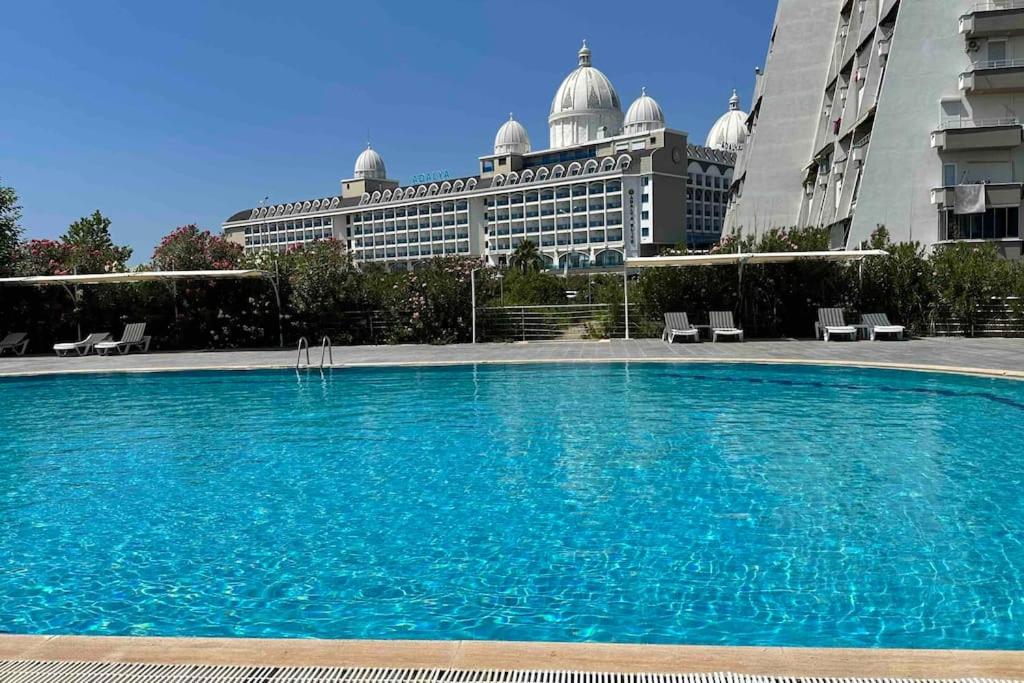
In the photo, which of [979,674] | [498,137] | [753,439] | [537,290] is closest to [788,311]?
[537,290]

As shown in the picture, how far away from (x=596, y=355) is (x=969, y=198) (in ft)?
62.9

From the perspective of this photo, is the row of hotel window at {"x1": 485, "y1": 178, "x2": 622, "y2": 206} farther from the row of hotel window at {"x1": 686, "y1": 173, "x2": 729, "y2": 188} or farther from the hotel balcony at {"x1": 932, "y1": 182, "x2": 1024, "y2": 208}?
the hotel balcony at {"x1": 932, "y1": 182, "x2": 1024, "y2": 208}

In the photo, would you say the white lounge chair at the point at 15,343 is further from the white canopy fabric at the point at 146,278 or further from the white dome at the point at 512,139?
the white dome at the point at 512,139

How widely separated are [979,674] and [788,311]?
17.7m

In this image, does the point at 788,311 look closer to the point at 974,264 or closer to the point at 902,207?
the point at 974,264

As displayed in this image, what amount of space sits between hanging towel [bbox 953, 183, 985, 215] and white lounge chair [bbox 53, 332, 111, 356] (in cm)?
2753

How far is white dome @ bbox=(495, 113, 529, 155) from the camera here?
113 m

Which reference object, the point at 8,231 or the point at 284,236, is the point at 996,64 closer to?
the point at 8,231

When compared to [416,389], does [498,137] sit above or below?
above

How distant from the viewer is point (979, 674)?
262cm

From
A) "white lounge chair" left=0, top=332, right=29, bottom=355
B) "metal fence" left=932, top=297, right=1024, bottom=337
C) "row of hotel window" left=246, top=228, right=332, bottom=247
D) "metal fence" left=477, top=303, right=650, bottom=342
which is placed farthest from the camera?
"row of hotel window" left=246, top=228, right=332, bottom=247

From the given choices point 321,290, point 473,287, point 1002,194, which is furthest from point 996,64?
point 321,290

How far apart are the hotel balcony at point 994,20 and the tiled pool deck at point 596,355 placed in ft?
51.6

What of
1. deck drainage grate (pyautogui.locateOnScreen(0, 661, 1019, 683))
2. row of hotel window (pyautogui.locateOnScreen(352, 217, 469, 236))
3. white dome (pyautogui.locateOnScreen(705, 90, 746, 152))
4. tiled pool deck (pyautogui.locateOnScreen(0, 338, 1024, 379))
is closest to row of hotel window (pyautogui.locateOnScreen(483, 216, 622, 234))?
row of hotel window (pyautogui.locateOnScreen(352, 217, 469, 236))
